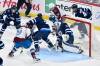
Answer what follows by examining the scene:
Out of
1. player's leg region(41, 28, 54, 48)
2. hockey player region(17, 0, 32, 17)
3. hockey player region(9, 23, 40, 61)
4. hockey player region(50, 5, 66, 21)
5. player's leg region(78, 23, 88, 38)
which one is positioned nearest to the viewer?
hockey player region(9, 23, 40, 61)

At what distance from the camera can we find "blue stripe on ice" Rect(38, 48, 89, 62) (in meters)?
3.81

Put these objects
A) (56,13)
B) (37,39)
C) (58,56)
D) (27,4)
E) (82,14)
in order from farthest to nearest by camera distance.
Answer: (27,4), (82,14), (56,13), (58,56), (37,39)

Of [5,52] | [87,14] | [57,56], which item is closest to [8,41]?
[5,52]

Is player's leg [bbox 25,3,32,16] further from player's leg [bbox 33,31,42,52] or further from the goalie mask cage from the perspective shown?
player's leg [bbox 33,31,42,52]

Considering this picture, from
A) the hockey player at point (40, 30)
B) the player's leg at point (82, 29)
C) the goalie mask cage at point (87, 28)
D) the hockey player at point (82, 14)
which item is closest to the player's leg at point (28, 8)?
the hockey player at point (82, 14)

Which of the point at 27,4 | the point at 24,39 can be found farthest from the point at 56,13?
the point at 27,4

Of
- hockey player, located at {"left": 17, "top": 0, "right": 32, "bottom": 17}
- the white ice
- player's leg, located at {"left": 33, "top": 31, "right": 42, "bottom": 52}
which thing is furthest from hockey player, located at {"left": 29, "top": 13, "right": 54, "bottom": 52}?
hockey player, located at {"left": 17, "top": 0, "right": 32, "bottom": 17}

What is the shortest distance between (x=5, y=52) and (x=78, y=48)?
2.56 ft

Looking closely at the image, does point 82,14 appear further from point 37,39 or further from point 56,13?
point 37,39

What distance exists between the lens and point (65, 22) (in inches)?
163

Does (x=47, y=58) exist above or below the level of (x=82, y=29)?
below

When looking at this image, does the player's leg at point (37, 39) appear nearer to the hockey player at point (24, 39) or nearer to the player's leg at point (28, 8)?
the hockey player at point (24, 39)

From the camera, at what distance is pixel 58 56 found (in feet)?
12.9

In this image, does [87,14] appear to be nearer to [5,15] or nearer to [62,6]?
[62,6]
